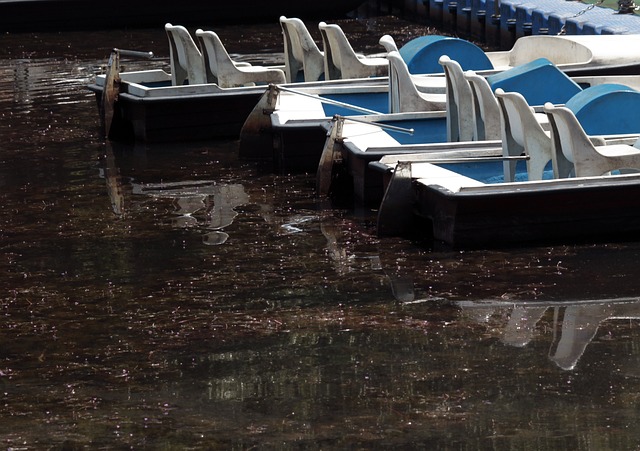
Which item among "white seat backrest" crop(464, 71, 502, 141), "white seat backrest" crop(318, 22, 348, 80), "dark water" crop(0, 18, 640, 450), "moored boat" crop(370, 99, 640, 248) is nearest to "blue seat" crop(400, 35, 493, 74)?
"white seat backrest" crop(318, 22, 348, 80)

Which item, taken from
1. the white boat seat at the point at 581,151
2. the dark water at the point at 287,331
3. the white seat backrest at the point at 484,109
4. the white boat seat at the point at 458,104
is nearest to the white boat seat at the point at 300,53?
the dark water at the point at 287,331

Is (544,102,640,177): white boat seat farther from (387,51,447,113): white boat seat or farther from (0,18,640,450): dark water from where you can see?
(387,51,447,113): white boat seat

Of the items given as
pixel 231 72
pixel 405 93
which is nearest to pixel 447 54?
pixel 405 93

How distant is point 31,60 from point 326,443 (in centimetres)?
1913

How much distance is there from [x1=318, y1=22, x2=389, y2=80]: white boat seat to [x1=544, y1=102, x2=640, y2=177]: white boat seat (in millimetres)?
5654

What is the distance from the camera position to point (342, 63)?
53.8ft

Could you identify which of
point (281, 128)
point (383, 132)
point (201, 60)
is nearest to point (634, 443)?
point (383, 132)

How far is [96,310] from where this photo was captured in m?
9.72

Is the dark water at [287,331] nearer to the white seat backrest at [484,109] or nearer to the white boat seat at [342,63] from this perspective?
the white seat backrest at [484,109]

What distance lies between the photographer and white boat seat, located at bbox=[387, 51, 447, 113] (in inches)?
552

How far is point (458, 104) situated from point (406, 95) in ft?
4.27

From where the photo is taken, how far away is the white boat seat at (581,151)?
423 inches

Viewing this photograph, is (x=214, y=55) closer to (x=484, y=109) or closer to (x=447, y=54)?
(x=447, y=54)

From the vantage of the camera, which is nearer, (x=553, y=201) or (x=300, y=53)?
(x=553, y=201)
